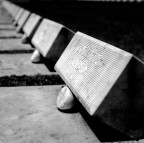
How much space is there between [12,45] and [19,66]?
1621 millimetres

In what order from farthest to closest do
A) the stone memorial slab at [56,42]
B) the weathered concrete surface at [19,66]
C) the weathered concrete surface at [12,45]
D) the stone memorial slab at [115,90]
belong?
the weathered concrete surface at [12,45]
the weathered concrete surface at [19,66]
the stone memorial slab at [56,42]
the stone memorial slab at [115,90]

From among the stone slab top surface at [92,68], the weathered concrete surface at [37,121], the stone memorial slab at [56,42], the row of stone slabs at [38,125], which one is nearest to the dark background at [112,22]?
the stone memorial slab at [56,42]

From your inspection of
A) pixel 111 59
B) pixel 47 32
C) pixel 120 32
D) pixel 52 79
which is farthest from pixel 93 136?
pixel 120 32

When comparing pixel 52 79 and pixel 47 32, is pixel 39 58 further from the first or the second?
pixel 52 79

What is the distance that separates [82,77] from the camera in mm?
2172

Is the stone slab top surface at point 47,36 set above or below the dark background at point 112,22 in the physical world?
above

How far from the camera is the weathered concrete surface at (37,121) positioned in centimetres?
189

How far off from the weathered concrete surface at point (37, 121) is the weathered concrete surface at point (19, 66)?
0.69 m

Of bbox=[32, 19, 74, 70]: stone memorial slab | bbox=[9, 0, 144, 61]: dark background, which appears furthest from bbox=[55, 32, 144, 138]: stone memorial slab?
bbox=[9, 0, 144, 61]: dark background

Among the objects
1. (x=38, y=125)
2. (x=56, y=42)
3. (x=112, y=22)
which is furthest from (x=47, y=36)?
(x=112, y=22)

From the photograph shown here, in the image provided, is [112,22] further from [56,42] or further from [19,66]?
[56,42]

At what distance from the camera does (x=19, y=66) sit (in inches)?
146

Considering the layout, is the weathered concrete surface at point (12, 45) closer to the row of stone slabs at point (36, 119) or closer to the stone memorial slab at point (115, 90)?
the row of stone slabs at point (36, 119)

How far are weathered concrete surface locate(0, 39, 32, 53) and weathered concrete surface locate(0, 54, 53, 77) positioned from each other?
64cm
